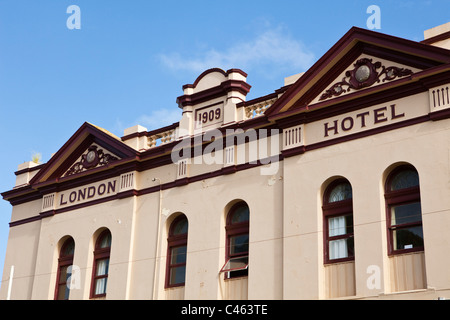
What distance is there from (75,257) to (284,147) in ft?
28.9

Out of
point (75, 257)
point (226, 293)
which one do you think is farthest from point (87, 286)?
point (226, 293)

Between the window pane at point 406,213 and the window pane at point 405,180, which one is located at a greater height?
the window pane at point 405,180

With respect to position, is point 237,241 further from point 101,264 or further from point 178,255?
point 101,264

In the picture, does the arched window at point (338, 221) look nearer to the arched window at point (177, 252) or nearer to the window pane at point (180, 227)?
the arched window at point (177, 252)

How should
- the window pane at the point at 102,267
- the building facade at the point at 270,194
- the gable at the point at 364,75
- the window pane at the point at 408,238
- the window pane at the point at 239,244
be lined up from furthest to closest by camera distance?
1. the window pane at the point at 102,267
2. the window pane at the point at 239,244
3. the gable at the point at 364,75
4. the building facade at the point at 270,194
5. the window pane at the point at 408,238

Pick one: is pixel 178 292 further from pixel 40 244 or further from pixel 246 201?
pixel 40 244

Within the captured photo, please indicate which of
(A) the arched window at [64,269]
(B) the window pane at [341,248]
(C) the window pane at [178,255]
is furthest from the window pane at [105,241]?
(B) the window pane at [341,248]

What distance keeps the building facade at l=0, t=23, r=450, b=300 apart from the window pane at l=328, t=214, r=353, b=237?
1.2 inches

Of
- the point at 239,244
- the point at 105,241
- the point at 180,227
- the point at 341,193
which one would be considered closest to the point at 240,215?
the point at 239,244

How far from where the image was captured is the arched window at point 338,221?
19453 millimetres

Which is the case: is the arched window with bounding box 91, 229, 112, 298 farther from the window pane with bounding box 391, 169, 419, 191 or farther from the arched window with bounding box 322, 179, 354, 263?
the window pane with bounding box 391, 169, 419, 191

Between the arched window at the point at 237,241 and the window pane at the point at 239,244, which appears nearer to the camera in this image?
the arched window at the point at 237,241

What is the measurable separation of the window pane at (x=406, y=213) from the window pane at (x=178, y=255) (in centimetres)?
708

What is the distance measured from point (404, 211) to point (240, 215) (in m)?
5.34
